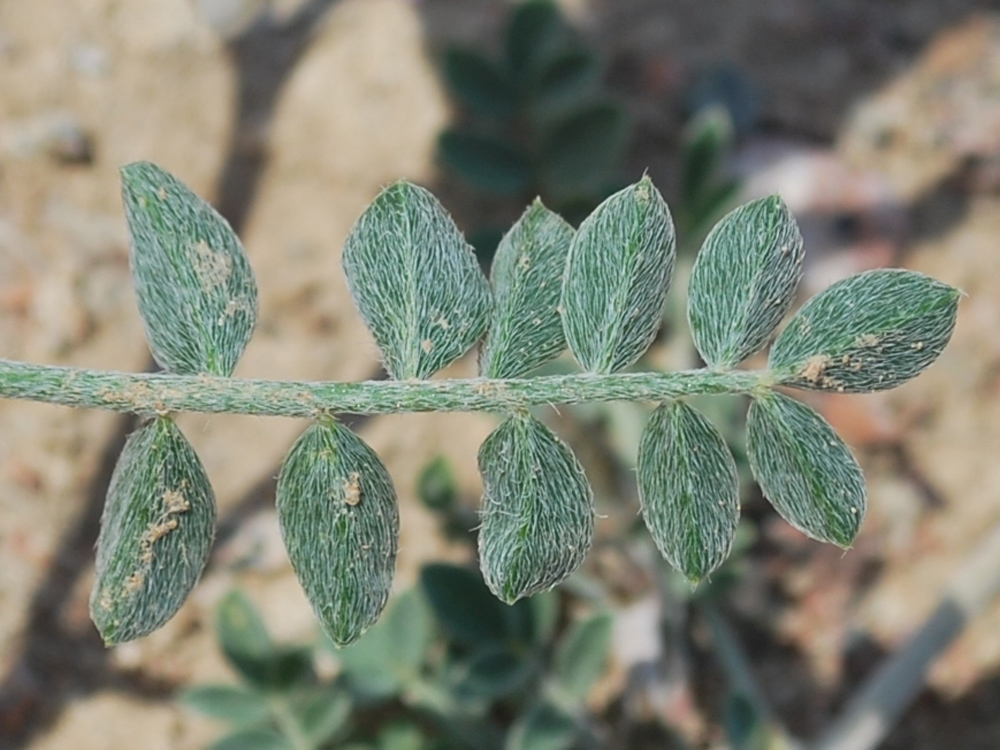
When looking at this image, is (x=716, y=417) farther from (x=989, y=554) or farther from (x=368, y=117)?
(x=368, y=117)

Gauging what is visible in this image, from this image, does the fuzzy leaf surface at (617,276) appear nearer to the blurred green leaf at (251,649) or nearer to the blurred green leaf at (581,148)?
the blurred green leaf at (251,649)

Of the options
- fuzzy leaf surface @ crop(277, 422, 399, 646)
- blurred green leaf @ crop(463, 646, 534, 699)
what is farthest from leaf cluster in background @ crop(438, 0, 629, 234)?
fuzzy leaf surface @ crop(277, 422, 399, 646)

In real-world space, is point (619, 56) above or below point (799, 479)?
above

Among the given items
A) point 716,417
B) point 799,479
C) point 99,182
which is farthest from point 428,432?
point 799,479

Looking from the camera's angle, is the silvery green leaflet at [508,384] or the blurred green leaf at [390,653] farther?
the blurred green leaf at [390,653]

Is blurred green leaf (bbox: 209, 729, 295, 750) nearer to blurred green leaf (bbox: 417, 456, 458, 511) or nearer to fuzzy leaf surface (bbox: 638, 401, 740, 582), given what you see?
blurred green leaf (bbox: 417, 456, 458, 511)

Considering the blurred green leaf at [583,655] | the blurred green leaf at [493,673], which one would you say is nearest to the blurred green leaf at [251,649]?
the blurred green leaf at [493,673]
